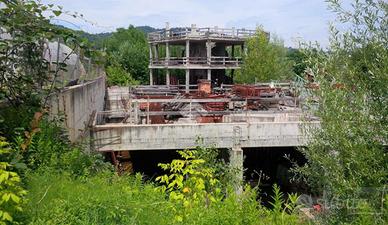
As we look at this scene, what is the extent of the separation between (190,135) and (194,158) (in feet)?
29.7

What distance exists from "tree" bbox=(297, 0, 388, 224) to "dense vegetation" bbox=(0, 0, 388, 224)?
14 millimetres

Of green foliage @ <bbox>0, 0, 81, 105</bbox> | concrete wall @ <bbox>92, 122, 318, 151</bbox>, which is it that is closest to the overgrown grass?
green foliage @ <bbox>0, 0, 81, 105</bbox>

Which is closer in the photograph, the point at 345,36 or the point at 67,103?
the point at 345,36

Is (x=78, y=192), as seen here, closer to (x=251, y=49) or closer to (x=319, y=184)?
(x=319, y=184)

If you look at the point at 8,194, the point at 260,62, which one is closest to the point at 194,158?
the point at 8,194

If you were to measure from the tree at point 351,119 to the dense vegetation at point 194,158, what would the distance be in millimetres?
14

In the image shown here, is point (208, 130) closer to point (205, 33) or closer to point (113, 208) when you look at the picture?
point (113, 208)

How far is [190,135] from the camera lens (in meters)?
14.3

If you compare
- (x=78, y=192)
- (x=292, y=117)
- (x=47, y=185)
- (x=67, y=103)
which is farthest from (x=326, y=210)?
(x=292, y=117)

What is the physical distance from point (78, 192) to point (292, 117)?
41.4 ft

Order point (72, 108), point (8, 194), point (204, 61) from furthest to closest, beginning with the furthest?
point (204, 61), point (72, 108), point (8, 194)

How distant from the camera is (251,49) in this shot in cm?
3212

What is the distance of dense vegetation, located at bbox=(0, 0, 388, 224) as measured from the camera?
4.38 meters

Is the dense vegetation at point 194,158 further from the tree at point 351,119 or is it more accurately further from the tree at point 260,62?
the tree at point 260,62
